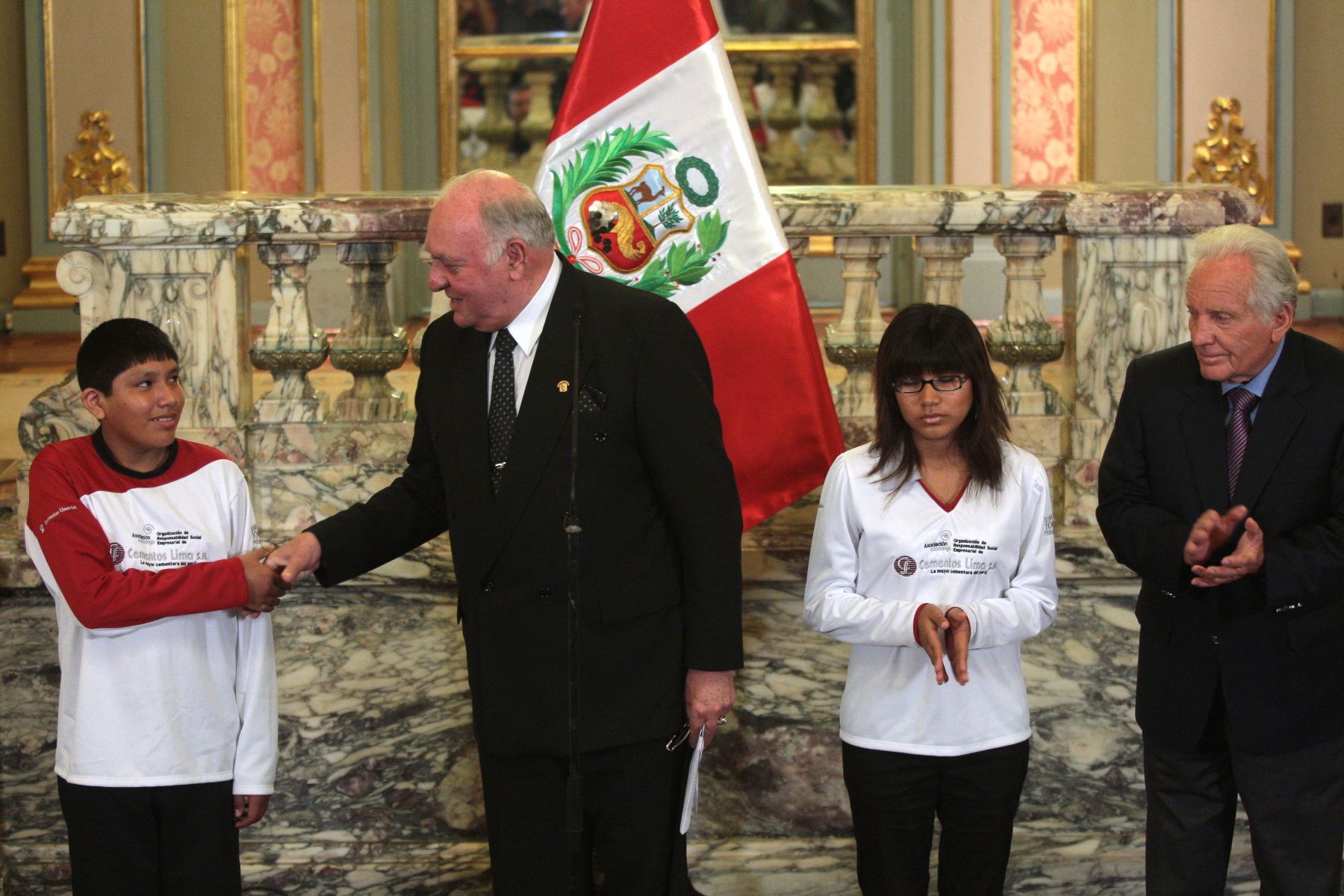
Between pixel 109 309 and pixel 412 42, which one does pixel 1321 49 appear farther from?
Result: pixel 109 309

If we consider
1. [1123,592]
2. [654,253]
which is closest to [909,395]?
[654,253]

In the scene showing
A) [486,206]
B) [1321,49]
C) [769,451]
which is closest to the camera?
[486,206]

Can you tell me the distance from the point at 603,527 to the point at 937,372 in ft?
2.19

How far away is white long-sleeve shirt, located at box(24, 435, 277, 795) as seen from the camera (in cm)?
277

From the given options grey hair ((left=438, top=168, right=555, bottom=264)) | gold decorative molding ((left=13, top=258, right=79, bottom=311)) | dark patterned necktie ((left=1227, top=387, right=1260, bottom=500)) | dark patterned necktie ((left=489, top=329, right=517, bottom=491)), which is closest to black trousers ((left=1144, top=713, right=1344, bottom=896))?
dark patterned necktie ((left=1227, top=387, right=1260, bottom=500))

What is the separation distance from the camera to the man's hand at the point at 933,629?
2.65 m

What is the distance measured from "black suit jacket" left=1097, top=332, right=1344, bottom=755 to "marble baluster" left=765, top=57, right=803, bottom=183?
20.1 ft

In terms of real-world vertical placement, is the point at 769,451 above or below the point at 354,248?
below

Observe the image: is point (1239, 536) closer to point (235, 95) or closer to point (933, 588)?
point (933, 588)

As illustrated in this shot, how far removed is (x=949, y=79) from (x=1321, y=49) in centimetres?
202

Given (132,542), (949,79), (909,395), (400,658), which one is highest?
(949,79)

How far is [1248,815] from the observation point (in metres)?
2.94

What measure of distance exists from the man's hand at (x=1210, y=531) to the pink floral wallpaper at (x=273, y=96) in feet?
22.1

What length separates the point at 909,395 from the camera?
9.21 ft
